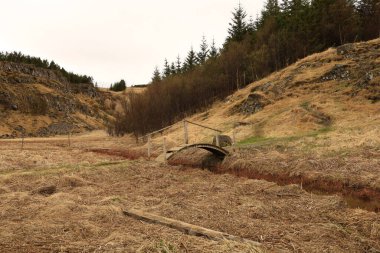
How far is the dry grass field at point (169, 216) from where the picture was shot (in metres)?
6.62

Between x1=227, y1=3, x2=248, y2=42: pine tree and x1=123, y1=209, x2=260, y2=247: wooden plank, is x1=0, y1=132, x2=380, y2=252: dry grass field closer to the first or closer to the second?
x1=123, y1=209, x2=260, y2=247: wooden plank

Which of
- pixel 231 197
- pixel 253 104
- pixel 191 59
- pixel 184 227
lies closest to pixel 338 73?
pixel 253 104

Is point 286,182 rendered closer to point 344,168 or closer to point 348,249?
point 344,168

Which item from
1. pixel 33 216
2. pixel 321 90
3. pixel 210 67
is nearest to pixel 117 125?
pixel 210 67

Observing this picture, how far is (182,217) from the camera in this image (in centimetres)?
873

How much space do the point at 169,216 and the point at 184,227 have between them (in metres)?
1.41

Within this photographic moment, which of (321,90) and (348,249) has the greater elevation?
(321,90)

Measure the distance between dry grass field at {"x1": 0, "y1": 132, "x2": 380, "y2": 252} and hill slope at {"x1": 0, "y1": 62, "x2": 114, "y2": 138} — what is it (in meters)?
48.0

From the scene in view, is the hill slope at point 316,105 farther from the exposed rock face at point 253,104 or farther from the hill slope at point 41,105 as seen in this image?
the hill slope at point 41,105

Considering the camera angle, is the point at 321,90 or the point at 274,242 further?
the point at 321,90

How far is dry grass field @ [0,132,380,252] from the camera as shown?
21.7 feet

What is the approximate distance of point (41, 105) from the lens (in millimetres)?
70812

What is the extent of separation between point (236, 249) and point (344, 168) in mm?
9447

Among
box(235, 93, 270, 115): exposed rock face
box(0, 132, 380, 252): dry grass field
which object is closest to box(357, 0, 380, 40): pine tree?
box(235, 93, 270, 115): exposed rock face
